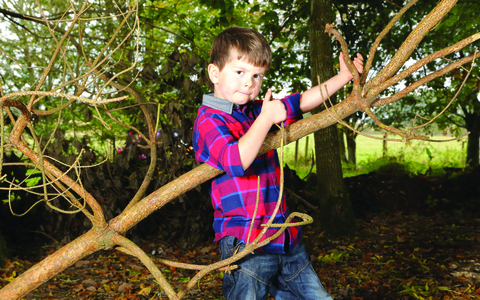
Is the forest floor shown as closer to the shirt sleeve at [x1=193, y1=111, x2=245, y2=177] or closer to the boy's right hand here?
the shirt sleeve at [x1=193, y1=111, x2=245, y2=177]

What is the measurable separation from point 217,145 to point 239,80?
316 millimetres

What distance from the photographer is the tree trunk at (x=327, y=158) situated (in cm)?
431

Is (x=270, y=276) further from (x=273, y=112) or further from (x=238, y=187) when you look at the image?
(x=273, y=112)

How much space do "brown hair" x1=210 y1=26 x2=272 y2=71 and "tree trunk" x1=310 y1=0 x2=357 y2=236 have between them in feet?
9.30

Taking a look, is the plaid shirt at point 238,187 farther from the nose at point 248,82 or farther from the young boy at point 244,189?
the nose at point 248,82

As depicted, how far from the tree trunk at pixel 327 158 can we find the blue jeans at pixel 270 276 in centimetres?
293

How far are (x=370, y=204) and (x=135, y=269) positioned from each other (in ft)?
11.9

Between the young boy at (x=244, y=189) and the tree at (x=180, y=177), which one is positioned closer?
the tree at (x=180, y=177)

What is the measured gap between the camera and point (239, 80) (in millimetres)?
1562

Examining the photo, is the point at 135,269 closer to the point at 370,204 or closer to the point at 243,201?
the point at 243,201

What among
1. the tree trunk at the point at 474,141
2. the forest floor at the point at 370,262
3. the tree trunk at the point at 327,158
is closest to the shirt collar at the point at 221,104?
the forest floor at the point at 370,262

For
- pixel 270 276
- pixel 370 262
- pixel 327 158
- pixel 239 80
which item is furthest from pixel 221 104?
pixel 327 158

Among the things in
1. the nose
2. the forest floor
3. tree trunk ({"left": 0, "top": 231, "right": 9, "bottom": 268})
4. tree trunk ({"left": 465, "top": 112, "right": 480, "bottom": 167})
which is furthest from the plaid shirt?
tree trunk ({"left": 465, "top": 112, "right": 480, "bottom": 167})

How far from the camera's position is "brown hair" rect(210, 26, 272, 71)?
5.08 ft
